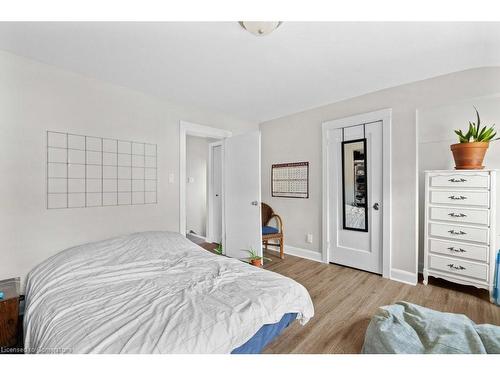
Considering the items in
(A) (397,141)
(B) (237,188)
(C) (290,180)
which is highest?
(A) (397,141)

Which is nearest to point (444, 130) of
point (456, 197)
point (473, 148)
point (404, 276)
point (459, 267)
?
point (473, 148)

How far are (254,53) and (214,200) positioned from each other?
9.41 ft

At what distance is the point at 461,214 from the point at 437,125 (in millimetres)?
1175

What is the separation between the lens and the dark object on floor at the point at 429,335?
120 cm

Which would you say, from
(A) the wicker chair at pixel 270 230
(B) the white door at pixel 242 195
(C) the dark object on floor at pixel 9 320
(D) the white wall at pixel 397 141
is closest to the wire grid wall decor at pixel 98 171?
(C) the dark object on floor at pixel 9 320

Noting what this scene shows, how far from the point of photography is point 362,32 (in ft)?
5.27

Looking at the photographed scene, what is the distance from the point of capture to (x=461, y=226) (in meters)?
2.20

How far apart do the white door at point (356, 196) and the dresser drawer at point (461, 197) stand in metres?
0.54

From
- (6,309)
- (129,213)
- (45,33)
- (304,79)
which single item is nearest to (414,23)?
(304,79)

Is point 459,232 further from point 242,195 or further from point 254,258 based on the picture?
point 242,195

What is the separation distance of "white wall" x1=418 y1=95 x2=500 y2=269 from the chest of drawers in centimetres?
35

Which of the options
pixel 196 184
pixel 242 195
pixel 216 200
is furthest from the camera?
pixel 196 184

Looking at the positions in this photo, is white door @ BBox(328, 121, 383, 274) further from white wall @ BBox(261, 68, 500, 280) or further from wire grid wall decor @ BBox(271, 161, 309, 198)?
wire grid wall decor @ BBox(271, 161, 309, 198)

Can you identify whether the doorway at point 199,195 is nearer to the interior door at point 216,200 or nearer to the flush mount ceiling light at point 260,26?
the interior door at point 216,200
